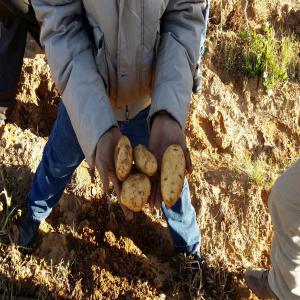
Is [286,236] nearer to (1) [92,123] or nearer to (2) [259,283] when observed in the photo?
(2) [259,283]

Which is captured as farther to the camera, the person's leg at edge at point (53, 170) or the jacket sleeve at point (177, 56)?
the person's leg at edge at point (53, 170)

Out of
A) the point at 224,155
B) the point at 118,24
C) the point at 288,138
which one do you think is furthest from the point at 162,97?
the point at 288,138

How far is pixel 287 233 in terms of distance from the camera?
185cm

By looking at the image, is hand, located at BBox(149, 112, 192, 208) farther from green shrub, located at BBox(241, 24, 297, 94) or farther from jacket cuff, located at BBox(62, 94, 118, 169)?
green shrub, located at BBox(241, 24, 297, 94)

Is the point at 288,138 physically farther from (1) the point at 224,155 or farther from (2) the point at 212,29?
(2) the point at 212,29

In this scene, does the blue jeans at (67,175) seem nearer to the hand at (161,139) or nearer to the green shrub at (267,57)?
the hand at (161,139)

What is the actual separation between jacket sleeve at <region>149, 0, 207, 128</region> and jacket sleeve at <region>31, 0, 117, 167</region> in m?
0.20

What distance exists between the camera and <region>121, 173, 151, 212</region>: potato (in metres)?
1.40

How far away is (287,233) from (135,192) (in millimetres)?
778

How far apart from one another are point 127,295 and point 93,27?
1.39m

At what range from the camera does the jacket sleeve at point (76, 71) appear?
1505mm

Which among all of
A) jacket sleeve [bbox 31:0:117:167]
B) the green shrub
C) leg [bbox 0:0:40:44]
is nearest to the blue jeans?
jacket sleeve [bbox 31:0:117:167]

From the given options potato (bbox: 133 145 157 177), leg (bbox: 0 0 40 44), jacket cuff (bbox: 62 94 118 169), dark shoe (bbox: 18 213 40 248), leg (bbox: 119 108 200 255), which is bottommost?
dark shoe (bbox: 18 213 40 248)

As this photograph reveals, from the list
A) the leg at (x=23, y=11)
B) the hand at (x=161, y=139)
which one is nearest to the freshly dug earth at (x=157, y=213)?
the leg at (x=23, y=11)
